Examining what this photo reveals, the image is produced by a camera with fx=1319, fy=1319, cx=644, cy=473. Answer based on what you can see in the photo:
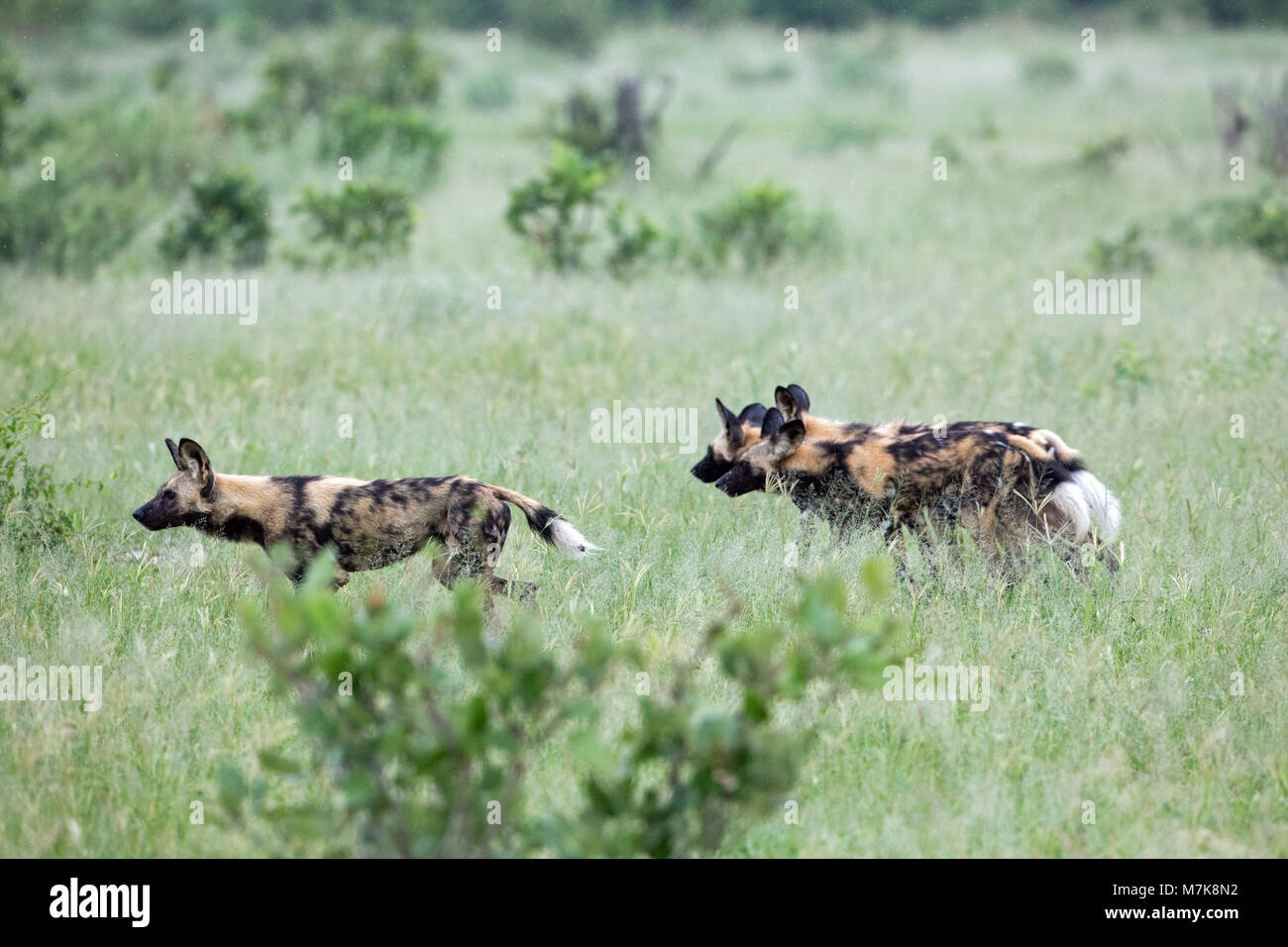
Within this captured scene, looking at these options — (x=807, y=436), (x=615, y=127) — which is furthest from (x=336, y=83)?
(x=807, y=436)

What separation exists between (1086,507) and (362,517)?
3070 millimetres

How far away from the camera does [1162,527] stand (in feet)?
19.9

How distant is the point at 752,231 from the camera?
42.0 feet

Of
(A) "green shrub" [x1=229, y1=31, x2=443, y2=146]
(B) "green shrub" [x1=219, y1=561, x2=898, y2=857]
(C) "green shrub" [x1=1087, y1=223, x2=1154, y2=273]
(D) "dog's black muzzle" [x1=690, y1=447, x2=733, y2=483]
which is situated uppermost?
(A) "green shrub" [x1=229, y1=31, x2=443, y2=146]

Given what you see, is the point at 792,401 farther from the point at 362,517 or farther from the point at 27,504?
the point at 27,504

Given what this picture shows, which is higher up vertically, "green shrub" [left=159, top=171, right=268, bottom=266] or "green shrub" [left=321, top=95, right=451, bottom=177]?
"green shrub" [left=321, top=95, right=451, bottom=177]

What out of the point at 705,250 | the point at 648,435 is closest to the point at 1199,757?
the point at 648,435

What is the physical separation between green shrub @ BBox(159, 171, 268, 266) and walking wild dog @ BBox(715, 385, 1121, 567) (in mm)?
7648

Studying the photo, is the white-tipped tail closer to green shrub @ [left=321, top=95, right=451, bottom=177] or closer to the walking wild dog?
the walking wild dog

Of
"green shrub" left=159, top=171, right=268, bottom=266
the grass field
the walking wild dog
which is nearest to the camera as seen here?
the grass field

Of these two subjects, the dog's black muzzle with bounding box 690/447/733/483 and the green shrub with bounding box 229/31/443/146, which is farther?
the green shrub with bounding box 229/31/443/146

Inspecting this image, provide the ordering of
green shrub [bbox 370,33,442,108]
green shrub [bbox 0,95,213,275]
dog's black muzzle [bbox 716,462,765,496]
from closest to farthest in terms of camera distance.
A: dog's black muzzle [bbox 716,462,765,496] < green shrub [bbox 0,95,213,275] < green shrub [bbox 370,33,442,108]

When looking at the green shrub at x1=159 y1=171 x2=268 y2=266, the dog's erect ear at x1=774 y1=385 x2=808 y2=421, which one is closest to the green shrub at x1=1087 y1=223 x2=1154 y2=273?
the dog's erect ear at x1=774 y1=385 x2=808 y2=421

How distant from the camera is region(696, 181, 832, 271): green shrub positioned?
12.5m
